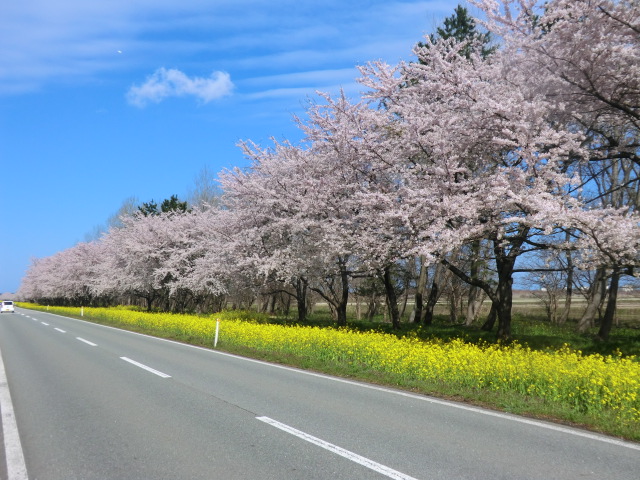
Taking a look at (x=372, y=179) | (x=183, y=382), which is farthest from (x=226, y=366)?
(x=372, y=179)

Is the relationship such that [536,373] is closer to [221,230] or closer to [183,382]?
[183,382]

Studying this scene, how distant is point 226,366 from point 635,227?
10.0 m

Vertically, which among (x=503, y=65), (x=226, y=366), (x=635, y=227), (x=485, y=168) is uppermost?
(x=503, y=65)

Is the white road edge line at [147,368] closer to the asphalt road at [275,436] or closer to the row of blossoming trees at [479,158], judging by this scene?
the asphalt road at [275,436]

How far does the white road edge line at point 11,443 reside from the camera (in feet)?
14.9

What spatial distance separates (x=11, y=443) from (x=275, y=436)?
125 inches

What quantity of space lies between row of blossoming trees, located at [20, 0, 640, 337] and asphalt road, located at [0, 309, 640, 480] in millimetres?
5127

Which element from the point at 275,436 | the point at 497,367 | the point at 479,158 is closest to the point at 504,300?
the point at 479,158

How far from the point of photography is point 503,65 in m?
12.6

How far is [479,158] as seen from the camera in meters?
13.8

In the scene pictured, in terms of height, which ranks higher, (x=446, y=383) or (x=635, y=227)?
(x=635, y=227)

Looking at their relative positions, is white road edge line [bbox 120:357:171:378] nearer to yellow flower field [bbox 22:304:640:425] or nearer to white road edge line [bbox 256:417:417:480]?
yellow flower field [bbox 22:304:640:425]

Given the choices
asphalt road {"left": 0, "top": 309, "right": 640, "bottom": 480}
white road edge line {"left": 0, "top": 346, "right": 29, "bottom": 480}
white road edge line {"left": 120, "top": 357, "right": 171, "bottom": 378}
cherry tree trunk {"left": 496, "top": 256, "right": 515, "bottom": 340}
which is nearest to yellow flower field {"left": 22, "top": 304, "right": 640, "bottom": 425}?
asphalt road {"left": 0, "top": 309, "right": 640, "bottom": 480}

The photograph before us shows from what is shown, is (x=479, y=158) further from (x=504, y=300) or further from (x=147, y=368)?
(x=147, y=368)
